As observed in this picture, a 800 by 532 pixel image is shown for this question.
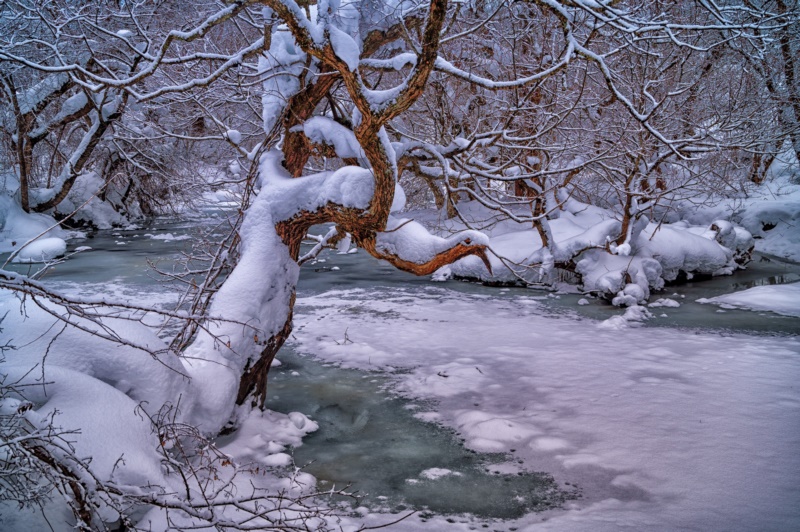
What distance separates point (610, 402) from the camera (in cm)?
664

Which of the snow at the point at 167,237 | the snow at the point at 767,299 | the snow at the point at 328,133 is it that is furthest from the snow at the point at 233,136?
the snow at the point at 167,237

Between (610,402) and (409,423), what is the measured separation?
2.31m

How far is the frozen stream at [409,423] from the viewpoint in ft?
15.7

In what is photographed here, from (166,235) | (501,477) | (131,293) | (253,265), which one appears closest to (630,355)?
(501,477)

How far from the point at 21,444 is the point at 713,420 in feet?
19.5

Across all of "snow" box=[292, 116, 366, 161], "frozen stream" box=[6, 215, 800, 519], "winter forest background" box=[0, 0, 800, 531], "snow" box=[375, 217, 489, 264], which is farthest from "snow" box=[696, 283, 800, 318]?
"snow" box=[292, 116, 366, 161]

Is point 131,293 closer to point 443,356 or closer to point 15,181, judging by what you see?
point 443,356

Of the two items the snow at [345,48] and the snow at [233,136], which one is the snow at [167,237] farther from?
the snow at [345,48]

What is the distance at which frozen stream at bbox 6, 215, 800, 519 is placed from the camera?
4.79 metres

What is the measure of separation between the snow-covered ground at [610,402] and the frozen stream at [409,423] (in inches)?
7.7

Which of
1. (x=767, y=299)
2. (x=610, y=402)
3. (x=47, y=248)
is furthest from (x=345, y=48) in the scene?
(x=47, y=248)

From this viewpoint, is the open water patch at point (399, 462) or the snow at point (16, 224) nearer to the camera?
the open water patch at point (399, 462)

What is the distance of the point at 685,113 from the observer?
41.2ft

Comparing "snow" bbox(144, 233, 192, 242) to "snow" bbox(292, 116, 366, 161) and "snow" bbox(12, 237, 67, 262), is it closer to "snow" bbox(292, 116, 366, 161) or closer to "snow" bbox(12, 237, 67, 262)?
"snow" bbox(12, 237, 67, 262)
